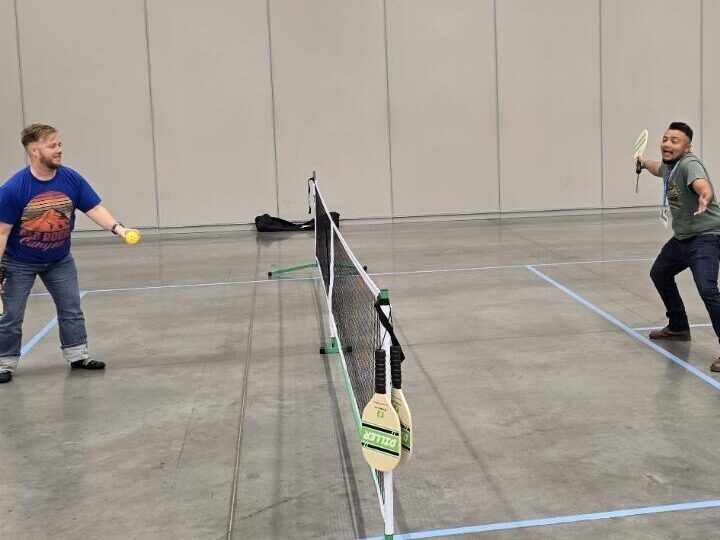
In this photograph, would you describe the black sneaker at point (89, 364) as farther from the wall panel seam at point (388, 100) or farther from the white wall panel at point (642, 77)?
the white wall panel at point (642, 77)

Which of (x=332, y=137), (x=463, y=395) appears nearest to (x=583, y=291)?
(x=463, y=395)

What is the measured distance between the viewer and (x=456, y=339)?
8719 mm

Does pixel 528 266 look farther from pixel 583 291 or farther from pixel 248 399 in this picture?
pixel 248 399

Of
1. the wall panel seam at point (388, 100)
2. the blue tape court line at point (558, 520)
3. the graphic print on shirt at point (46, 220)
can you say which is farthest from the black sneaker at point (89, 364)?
the wall panel seam at point (388, 100)

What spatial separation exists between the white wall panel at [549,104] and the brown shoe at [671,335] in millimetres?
11426

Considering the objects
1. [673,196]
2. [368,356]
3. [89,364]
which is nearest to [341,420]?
[368,356]

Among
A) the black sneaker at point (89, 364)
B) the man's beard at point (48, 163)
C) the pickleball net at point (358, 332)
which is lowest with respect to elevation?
the black sneaker at point (89, 364)

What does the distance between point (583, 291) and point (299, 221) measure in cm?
914

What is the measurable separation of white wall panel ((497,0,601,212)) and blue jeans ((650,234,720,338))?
37.8 ft

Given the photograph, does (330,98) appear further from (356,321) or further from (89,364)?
(356,321)

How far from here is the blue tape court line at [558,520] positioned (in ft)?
15.0

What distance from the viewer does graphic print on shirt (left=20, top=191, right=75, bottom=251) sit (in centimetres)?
720

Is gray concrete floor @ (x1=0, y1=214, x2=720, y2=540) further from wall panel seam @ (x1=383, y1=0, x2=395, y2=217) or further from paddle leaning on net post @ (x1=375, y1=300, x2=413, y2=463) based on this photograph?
wall panel seam @ (x1=383, y1=0, x2=395, y2=217)

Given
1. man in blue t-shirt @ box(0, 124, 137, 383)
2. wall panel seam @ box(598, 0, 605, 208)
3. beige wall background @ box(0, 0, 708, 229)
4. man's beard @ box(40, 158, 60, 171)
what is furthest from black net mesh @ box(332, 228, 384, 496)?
wall panel seam @ box(598, 0, 605, 208)
